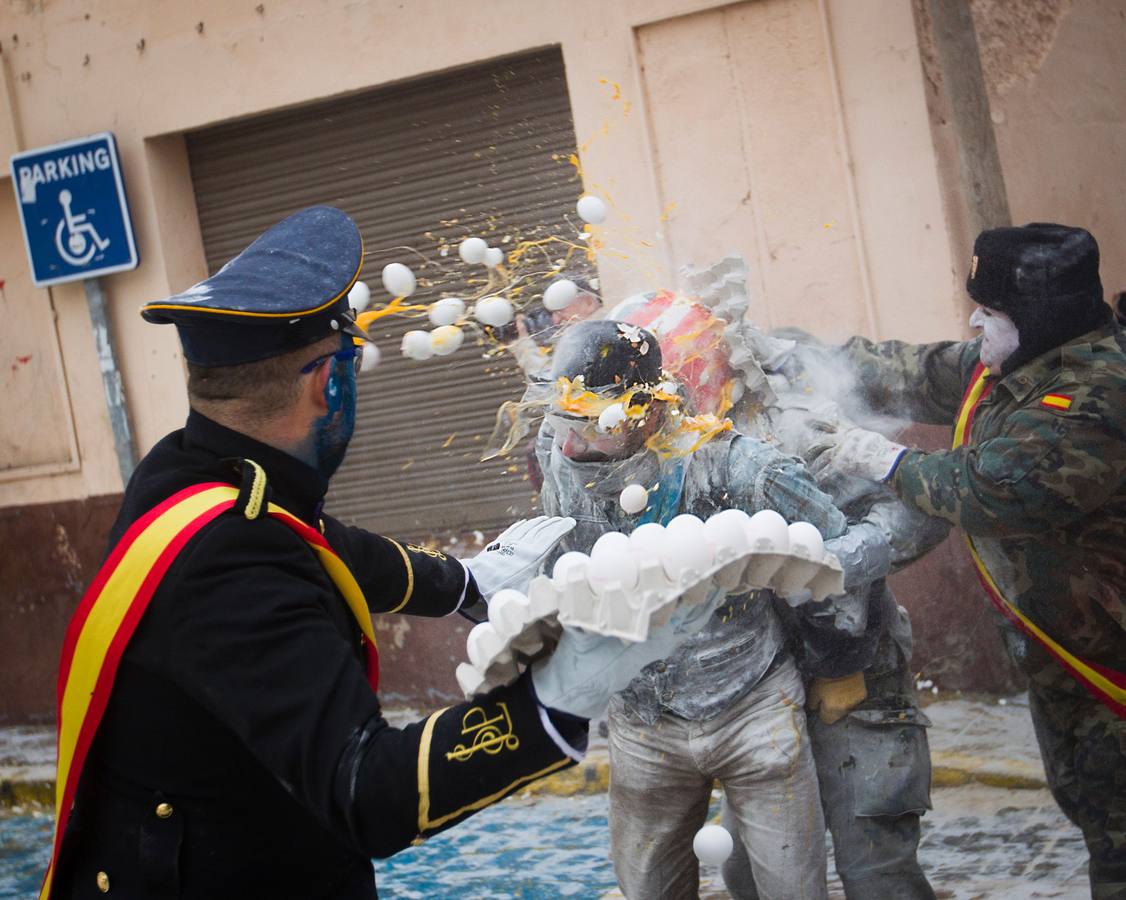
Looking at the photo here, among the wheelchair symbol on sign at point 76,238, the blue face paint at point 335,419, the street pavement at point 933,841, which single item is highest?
the wheelchair symbol on sign at point 76,238

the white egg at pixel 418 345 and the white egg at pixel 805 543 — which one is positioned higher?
the white egg at pixel 418 345

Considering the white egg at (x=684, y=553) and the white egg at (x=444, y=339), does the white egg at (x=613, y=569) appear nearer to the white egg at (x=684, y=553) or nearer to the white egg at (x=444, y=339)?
the white egg at (x=684, y=553)

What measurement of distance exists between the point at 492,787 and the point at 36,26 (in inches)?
293

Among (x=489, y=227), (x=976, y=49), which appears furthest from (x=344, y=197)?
(x=976, y=49)

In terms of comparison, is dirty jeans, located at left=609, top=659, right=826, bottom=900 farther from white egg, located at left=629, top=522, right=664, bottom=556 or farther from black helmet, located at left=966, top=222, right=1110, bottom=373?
white egg, located at left=629, top=522, right=664, bottom=556

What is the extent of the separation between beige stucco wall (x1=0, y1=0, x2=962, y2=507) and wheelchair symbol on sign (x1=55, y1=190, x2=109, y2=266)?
235 millimetres

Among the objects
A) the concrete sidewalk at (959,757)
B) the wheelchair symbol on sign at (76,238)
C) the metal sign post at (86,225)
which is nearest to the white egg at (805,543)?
the concrete sidewalk at (959,757)

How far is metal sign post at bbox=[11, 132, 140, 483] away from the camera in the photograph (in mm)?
7902

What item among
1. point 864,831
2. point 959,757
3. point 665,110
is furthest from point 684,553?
point 665,110

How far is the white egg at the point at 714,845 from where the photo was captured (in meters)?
3.50

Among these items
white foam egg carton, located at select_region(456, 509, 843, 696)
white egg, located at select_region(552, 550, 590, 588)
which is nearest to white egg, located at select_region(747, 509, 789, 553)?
white foam egg carton, located at select_region(456, 509, 843, 696)

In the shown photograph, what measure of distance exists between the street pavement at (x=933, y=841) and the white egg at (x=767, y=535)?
2959mm

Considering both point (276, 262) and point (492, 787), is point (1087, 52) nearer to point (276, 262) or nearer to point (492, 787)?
point (276, 262)

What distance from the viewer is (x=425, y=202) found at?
290 inches
